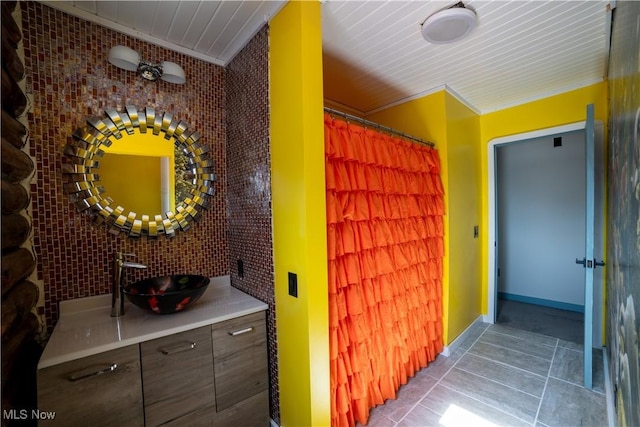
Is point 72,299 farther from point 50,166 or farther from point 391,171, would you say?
point 391,171

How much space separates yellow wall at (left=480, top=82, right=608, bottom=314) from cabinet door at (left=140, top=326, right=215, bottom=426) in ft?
10.3

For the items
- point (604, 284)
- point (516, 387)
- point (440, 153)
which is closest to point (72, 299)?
point (440, 153)

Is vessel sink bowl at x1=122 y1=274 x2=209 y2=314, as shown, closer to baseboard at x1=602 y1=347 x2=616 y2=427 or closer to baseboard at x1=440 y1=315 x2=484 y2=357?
baseboard at x1=440 y1=315 x2=484 y2=357

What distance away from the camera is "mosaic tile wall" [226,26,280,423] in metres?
1.54

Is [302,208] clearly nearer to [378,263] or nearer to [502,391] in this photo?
[378,263]

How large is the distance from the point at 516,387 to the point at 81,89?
11.7 feet

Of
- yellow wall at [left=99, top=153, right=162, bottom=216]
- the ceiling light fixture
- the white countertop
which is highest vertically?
the ceiling light fixture

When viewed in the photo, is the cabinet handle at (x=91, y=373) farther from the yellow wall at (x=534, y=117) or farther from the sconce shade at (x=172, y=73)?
the yellow wall at (x=534, y=117)

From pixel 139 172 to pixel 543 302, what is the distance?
16.5ft

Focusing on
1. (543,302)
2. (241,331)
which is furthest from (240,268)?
(543,302)

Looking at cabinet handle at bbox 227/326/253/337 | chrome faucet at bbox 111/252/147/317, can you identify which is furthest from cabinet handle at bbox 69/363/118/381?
cabinet handle at bbox 227/326/253/337

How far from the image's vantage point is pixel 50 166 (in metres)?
1.36

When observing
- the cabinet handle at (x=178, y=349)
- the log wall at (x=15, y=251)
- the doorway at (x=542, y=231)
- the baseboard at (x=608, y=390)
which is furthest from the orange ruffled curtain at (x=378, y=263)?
the doorway at (x=542, y=231)

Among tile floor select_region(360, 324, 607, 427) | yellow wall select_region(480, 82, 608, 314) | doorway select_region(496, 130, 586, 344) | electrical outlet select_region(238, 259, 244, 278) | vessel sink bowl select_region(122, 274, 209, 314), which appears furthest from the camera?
doorway select_region(496, 130, 586, 344)
